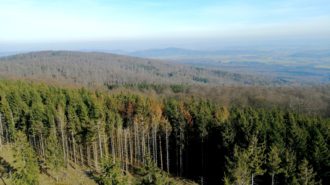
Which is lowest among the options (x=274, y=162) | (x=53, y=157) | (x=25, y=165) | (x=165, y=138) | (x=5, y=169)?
(x=165, y=138)

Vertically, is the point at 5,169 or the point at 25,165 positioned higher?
the point at 25,165

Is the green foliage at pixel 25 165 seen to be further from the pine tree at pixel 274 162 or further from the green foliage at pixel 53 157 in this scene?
the pine tree at pixel 274 162

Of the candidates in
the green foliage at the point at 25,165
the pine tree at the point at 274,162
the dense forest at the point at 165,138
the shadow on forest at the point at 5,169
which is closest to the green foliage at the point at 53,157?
the dense forest at the point at 165,138

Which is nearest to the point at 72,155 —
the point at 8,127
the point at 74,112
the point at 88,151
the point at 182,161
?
the point at 88,151

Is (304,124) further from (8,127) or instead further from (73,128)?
(8,127)

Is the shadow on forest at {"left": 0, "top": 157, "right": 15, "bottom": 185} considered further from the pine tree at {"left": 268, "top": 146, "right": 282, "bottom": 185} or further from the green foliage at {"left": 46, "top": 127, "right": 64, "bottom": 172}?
the pine tree at {"left": 268, "top": 146, "right": 282, "bottom": 185}

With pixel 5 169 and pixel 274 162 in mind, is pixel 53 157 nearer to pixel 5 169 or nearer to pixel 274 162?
pixel 5 169

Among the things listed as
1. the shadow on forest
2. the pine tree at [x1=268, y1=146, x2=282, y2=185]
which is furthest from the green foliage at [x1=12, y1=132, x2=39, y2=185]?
the pine tree at [x1=268, y1=146, x2=282, y2=185]

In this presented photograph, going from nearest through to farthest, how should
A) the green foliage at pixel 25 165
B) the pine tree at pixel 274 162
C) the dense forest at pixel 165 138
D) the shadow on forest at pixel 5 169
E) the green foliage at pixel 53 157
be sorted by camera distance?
1. the green foliage at pixel 25 165
2. the pine tree at pixel 274 162
3. the shadow on forest at pixel 5 169
4. the dense forest at pixel 165 138
5. the green foliage at pixel 53 157

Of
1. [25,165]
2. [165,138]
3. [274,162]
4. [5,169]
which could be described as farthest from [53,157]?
[274,162]

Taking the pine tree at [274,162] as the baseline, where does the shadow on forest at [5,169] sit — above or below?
below
